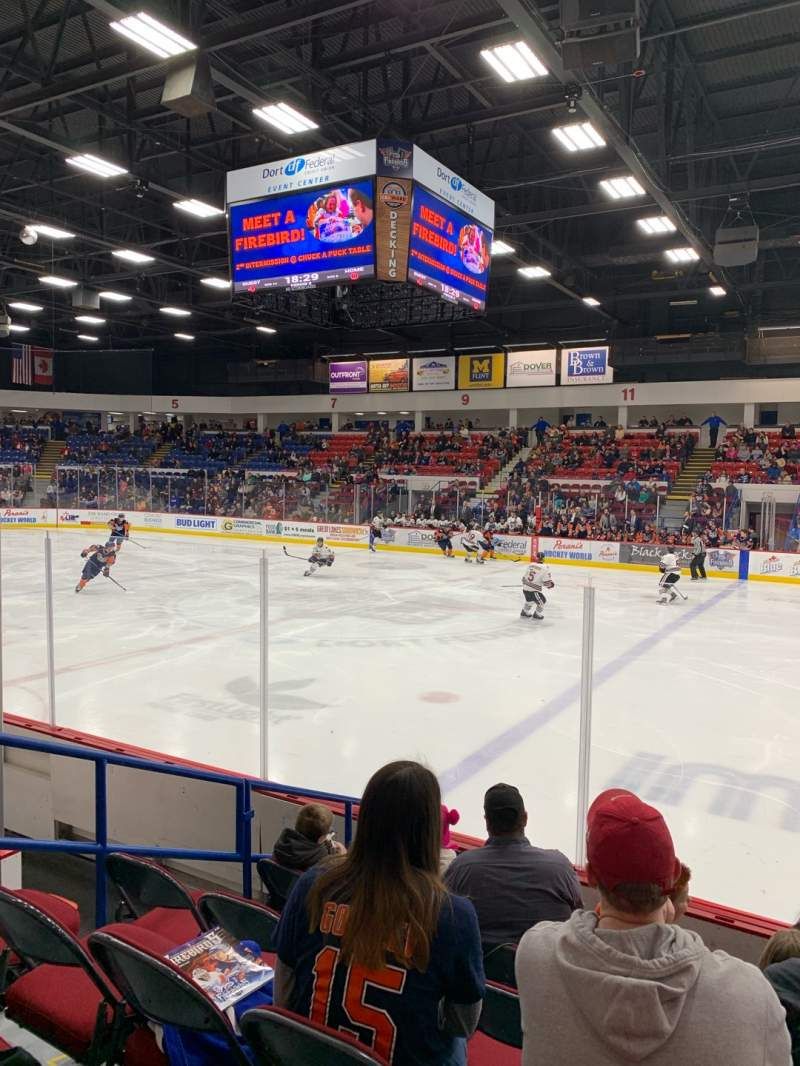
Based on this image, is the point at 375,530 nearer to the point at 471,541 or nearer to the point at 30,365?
the point at 471,541

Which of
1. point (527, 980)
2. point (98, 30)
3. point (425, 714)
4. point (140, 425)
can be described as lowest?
point (425, 714)

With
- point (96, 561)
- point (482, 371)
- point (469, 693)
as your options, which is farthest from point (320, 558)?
point (482, 371)

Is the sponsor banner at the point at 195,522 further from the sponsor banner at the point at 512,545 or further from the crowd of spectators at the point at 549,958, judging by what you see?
the crowd of spectators at the point at 549,958

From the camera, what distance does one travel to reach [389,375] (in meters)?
30.5

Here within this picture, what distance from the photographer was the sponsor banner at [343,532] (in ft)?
76.3

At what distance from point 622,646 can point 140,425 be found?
3385 centimetres

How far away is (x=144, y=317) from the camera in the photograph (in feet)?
102

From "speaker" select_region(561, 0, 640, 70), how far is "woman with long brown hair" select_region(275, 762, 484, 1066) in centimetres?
699

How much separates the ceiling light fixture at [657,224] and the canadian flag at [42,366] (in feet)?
99.7

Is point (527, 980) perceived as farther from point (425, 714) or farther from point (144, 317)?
point (144, 317)

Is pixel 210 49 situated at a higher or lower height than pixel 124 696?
higher

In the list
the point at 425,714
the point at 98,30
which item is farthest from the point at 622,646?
the point at 98,30

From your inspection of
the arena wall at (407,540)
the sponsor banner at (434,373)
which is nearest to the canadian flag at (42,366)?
the arena wall at (407,540)

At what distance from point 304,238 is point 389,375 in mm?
20446
